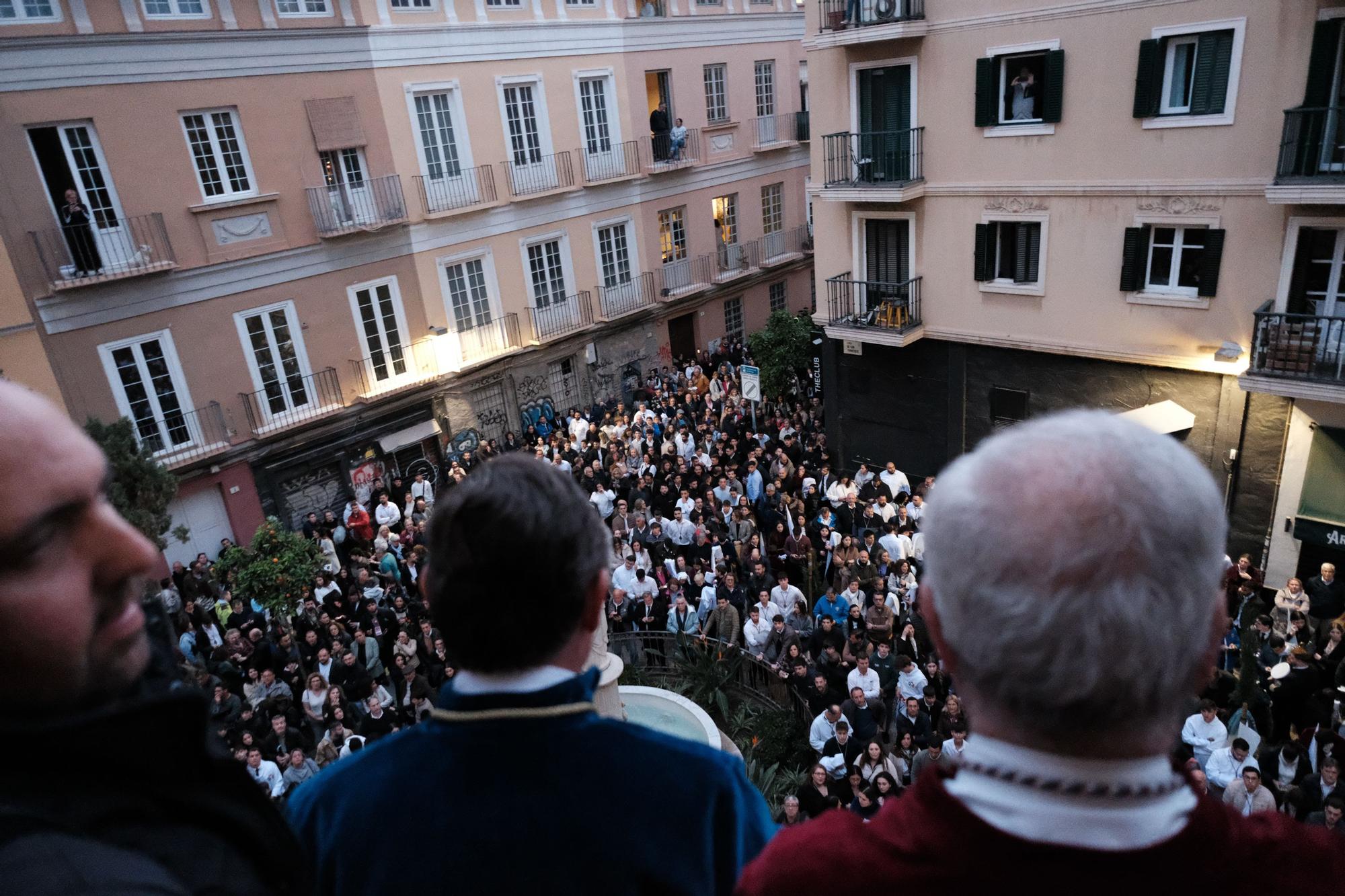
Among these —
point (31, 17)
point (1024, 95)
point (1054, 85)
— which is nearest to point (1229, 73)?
point (1054, 85)

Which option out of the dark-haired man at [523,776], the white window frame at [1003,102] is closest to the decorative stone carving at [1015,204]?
the white window frame at [1003,102]

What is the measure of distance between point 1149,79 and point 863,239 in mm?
5527

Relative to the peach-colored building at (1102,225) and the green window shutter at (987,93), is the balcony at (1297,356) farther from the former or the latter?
the green window shutter at (987,93)

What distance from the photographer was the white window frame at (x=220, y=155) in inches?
632

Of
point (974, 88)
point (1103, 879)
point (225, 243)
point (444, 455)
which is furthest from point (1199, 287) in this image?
point (225, 243)

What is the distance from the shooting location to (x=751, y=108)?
88.1 ft

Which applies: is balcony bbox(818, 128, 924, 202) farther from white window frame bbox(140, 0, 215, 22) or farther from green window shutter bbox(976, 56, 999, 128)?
white window frame bbox(140, 0, 215, 22)

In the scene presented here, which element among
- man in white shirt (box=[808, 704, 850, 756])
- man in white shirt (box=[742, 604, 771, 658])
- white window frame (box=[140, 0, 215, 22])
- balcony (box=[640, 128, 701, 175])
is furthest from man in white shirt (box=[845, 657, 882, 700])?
balcony (box=[640, 128, 701, 175])

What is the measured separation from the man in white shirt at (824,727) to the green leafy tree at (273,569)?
7369 millimetres

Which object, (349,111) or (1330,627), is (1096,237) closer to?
(1330,627)

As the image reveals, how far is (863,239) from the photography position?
55.3 feet

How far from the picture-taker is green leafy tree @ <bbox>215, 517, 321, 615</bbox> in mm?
12000

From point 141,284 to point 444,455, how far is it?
720cm

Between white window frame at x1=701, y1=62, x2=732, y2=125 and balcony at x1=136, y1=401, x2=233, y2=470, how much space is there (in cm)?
1602
